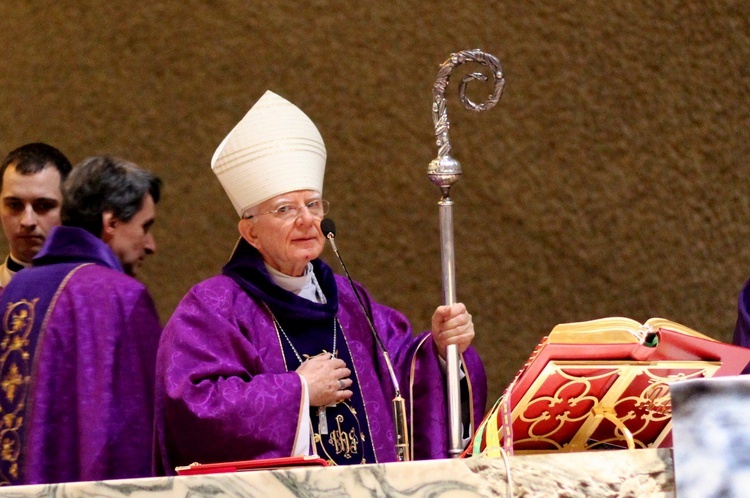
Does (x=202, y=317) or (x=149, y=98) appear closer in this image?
(x=202, y=317)

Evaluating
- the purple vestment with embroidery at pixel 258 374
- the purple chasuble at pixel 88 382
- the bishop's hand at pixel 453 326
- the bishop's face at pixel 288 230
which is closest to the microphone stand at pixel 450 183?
the bishop's hand at pixel 453 326

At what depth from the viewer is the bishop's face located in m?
3.04

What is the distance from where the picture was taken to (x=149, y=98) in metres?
5.26

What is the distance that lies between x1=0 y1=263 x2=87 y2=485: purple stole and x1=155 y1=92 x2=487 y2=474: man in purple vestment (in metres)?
0.52

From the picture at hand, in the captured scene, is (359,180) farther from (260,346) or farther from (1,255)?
(260,346)

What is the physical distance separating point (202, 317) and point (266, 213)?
0.35 metres

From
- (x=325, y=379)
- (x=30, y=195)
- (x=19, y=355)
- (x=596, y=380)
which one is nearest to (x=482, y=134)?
(x=30, y=195)

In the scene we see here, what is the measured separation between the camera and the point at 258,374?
292 centimetres

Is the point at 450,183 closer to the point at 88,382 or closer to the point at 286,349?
the point at 286,349

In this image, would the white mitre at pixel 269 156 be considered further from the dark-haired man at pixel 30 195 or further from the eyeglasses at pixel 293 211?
the dark-haired man at pixel 30 195

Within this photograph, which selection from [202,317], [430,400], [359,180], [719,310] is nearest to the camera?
[202,317]

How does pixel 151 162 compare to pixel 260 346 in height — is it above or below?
above

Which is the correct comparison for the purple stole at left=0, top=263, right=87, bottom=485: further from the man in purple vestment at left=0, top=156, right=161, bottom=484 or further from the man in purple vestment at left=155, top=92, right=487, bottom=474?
the man in purple vestment at left=155, top=92, right=487, bottom=474

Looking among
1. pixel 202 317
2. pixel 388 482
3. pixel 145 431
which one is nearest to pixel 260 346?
pixel 202 317
